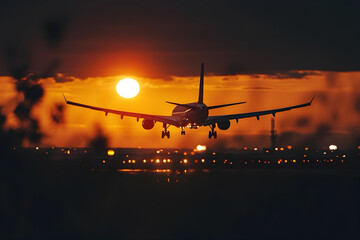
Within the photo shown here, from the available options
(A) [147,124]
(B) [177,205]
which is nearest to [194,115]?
(A) [147,124]

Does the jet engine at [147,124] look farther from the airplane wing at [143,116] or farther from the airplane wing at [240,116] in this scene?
the airplane wing at [240,116]

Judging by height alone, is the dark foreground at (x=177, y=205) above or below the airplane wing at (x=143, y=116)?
below

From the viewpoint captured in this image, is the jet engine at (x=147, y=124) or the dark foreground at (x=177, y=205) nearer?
the dark foreground at (x=177, y=205)

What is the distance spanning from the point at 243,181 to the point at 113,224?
45322 millimetres

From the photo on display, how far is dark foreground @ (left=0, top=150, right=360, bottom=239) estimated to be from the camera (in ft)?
241

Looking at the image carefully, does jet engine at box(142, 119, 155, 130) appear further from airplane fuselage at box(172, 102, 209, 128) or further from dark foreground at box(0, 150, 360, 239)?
dark foreground at box(0, 150, 360, 239)

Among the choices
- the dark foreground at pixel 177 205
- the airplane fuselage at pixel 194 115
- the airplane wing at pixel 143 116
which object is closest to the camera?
the dark foreground at pixel 177 205

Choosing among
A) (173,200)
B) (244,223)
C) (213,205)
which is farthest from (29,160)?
(244,223)

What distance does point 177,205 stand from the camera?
9306 cm

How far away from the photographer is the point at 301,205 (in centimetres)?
9112

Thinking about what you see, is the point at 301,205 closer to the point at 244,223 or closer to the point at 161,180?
the point at 244,223

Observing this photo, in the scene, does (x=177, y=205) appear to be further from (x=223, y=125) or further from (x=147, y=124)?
(x=147, y=124)

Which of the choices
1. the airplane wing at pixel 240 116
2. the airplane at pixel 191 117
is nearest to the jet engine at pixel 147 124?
the airplane at pixel 191 117

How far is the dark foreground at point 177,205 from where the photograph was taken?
73375mm
